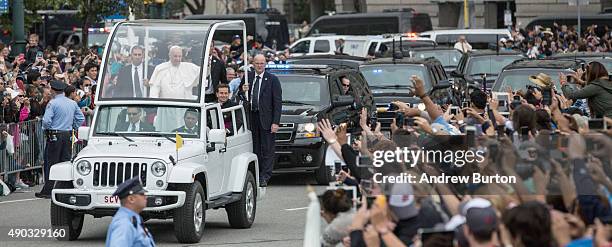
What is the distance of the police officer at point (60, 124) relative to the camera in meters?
20.1

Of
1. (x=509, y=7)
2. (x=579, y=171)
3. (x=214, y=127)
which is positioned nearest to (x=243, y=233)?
(x=214, y=127)

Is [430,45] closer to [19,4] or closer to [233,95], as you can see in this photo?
[19,4]

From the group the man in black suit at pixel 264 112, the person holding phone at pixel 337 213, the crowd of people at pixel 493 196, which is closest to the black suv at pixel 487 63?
the man in black suit at pixel 264 112

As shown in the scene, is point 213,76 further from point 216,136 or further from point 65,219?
point 65,219

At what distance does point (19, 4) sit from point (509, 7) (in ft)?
136

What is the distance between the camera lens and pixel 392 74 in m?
26.7

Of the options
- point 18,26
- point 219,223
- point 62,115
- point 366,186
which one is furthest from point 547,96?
point 18,26

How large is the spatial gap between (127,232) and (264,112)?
30.9 ft

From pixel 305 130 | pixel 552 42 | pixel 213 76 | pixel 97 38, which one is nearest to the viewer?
pixel 213 76

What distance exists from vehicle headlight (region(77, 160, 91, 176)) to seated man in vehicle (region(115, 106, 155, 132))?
1.01 metres

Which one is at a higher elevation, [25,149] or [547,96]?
[547,96]

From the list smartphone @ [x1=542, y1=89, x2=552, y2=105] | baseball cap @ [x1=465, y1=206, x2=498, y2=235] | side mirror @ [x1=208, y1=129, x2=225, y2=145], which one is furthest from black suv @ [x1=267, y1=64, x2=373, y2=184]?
baseball cap @ [x1=465, y1=206, x2=498, y2=235]

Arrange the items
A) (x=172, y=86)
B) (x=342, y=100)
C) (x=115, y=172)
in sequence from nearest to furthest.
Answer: (x=115, y=172)
(x=172, y=86)
(x=342, y=100)

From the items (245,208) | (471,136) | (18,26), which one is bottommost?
(245,208)
